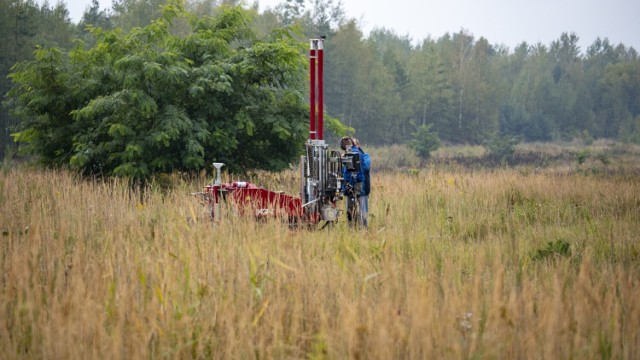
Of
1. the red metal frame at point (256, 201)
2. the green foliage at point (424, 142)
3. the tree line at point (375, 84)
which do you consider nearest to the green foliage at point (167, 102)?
the tree line at point (375, 84)

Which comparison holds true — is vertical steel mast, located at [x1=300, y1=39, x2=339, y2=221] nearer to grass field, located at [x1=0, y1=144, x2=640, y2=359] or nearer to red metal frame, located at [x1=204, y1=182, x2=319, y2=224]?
red metal frame, located at [x1=204, y1=182, x2=319, y2=224]

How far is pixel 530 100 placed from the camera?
246 feet

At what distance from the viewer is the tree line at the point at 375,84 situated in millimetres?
14422

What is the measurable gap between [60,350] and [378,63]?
165 feet

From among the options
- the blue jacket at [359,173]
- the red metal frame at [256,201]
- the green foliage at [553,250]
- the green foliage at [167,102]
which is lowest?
the green foliage at [553,250]

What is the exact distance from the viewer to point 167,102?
13617mm

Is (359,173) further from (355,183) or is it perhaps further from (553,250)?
(553,250)

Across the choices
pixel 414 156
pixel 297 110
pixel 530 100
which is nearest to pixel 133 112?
pixel 297 110

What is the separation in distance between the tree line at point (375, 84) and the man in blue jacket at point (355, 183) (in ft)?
13.2

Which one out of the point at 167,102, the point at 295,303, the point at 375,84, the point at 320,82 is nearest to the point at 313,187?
the point at 320,82

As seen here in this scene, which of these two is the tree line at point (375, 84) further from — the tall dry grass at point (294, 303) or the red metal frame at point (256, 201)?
the tall dry grass at point (294, 303)

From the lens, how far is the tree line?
14.4 meters

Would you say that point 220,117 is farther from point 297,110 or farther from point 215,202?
point 215,202

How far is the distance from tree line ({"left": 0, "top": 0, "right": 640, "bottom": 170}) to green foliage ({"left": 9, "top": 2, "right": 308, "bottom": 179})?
0.08 meters
